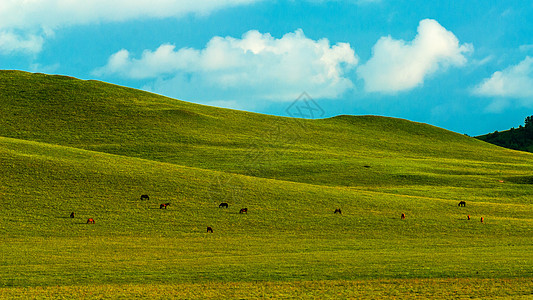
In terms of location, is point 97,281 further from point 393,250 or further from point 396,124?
point 396,124

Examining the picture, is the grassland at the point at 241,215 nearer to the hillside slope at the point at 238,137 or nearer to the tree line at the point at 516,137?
the hillside slope at the point at 238,137

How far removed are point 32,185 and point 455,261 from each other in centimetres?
3597

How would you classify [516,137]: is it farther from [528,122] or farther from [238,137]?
[238,137]

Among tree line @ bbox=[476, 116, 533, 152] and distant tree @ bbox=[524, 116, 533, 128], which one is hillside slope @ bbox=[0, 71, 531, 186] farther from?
distant tree @ bbox=[524, 116, 533, 128]

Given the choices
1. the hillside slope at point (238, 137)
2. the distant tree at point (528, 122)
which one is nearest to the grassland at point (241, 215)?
the hillside slope at point (238, 137)

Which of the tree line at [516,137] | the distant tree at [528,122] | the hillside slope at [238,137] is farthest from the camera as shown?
the distant tree at [528,122]

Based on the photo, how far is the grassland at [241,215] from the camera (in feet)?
75.7

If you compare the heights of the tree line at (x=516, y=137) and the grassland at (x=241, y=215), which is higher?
the tree line at (x=516, y=137)

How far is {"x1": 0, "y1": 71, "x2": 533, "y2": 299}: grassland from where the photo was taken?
75.7 feet

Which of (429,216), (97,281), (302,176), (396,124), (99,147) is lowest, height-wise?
(97,281)

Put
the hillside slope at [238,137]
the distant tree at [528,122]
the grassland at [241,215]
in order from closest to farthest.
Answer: the grassland at [241,215] → the hillside slope at [238,137] → the distant tree at [528,122]

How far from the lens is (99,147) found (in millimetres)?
76750

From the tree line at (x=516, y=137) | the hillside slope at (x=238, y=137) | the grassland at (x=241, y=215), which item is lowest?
the grassland at (x=241, y=215)

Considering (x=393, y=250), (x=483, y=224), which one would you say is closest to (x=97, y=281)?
(x=393, y=250)
